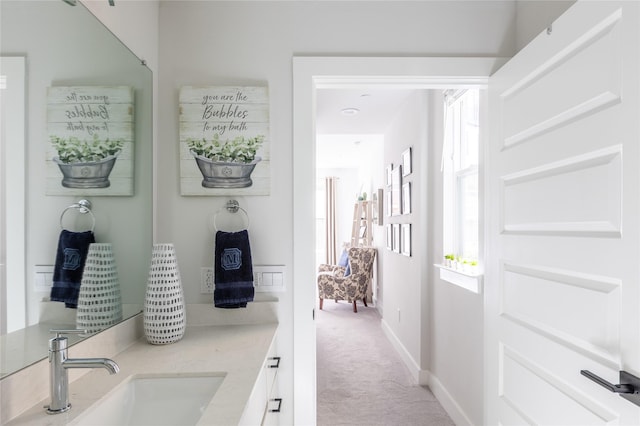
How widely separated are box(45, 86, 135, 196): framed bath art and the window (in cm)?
185

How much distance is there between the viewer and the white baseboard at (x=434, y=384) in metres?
2.49

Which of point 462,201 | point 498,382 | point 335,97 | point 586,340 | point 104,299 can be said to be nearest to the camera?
point 586,340

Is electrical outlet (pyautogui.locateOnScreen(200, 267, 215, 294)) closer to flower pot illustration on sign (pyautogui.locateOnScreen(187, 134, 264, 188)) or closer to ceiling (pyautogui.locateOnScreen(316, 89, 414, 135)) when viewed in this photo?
flower pot illustration on sign (pyautogui.locateOnScreen(187, 134, 264, 188))

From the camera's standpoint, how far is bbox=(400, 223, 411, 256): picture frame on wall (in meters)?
3.53

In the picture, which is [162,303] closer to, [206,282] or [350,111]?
Answer: [206,282]

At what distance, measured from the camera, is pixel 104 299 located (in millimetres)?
1295

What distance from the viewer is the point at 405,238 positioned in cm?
369

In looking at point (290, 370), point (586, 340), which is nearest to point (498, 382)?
point (586, 340)

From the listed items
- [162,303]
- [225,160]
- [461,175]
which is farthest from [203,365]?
[461,175]

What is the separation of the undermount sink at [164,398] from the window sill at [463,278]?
148 cm

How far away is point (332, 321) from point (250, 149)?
13.3 feet

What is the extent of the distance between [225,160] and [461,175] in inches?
63.7

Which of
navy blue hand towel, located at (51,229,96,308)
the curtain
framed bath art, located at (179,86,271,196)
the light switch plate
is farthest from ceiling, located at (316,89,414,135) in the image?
the curtain

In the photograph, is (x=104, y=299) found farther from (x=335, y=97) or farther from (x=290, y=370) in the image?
(x=335, y=97)
